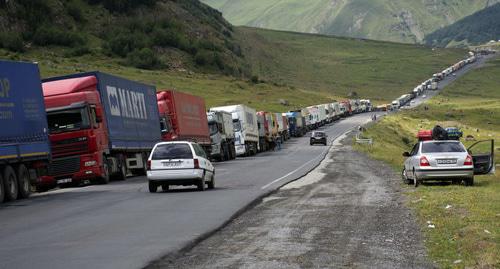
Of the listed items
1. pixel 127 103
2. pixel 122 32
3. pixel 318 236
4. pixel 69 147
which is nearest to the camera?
pixel 318 236

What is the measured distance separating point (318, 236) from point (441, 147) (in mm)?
12230

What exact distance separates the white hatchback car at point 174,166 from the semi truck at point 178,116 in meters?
17.3

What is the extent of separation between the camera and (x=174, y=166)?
2662 centimetres

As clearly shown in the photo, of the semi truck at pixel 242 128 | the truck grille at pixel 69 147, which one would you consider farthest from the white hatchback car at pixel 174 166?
the semi truck at pixel 242 128

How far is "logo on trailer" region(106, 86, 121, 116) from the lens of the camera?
35.2m

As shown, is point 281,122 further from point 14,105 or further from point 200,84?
point 14,105

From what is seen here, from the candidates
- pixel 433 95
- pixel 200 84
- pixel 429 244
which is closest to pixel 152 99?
pixel 429 244

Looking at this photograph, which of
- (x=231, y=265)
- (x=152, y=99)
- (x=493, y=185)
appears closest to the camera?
(x=231, y=265)

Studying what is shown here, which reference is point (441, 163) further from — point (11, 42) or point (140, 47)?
point (140, 47)

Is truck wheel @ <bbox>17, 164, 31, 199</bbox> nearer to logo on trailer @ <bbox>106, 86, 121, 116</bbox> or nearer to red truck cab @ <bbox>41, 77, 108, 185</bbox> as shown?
red truck cab @ <bbox>41, 77, 108, 185</bbox>

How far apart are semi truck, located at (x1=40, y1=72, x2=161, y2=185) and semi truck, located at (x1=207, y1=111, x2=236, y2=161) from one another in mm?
17603

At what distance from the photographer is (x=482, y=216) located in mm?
17141

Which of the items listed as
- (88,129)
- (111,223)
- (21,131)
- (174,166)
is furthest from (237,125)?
(111,223)

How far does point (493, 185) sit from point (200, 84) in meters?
100
